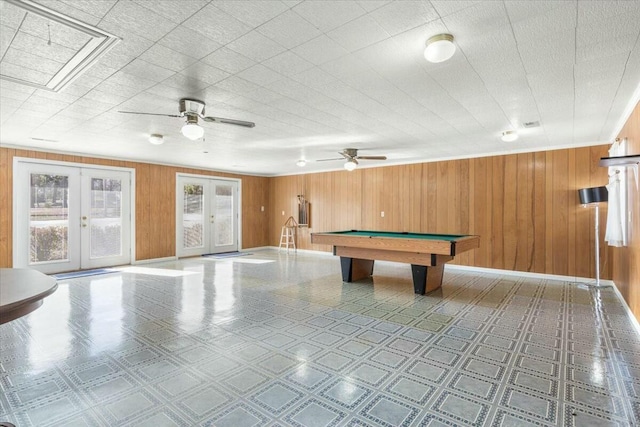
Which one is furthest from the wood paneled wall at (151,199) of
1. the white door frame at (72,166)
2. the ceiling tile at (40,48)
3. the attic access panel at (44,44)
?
the ceiling tile at (40,48)

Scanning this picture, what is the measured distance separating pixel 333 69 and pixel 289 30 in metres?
0.71

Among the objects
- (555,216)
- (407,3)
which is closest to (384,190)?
(555,216)

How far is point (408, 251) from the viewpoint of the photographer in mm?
4793

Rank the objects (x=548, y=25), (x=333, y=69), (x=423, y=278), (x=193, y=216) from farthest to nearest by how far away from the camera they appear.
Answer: (x=193, y=216) < (x=423, y=278) < (x=333, y=69) < (x=548, y=25)

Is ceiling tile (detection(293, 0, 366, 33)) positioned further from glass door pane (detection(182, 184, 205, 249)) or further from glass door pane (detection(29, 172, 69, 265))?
glass door pane (detection(182, 184, 205, 249))

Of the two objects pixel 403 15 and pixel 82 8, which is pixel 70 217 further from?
pixel 403 15

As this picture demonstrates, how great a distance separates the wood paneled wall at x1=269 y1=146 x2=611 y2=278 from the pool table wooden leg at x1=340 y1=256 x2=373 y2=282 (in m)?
2.23

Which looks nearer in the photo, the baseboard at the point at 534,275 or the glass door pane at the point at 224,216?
the baseboard at the point at 534,275

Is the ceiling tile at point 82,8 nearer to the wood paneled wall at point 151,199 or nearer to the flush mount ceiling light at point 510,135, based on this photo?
the flush mount ceiling light at point 510,135

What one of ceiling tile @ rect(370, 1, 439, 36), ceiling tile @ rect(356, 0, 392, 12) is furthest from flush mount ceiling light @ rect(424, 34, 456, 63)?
ceiling tile @ rect(356, 0, 392, 12)

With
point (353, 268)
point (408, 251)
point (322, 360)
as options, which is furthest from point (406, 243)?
point (322, 360)

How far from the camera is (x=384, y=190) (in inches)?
329

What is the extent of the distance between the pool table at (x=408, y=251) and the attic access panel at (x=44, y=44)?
13.2ft

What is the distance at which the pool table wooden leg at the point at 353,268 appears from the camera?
19.0ft
